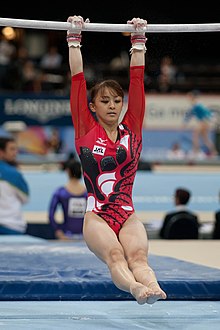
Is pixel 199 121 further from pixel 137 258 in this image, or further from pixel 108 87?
pixel 137 258

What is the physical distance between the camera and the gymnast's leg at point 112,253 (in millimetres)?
4473

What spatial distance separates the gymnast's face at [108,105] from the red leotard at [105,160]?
0.09 meters

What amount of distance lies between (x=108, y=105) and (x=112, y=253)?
1.02 metres

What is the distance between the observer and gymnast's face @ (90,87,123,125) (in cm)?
522

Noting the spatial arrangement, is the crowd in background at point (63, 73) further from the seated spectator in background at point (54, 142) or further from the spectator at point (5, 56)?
the seated spectator in background at point (54, 142)

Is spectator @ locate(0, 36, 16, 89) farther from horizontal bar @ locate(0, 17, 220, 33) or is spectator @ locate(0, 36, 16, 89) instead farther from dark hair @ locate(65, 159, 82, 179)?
horizontal bar @ locate(0, 17, 220, 33)

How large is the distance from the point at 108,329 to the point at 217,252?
9.05 feet

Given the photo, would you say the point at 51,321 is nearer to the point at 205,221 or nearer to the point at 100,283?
the point at 100,283

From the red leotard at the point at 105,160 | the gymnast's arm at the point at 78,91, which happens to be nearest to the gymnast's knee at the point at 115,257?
the red leotard at the point at 105,160

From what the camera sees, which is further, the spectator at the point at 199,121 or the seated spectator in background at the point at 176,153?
the seated spectator in background at the point at 176,153

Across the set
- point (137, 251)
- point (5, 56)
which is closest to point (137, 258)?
point (137, 251)

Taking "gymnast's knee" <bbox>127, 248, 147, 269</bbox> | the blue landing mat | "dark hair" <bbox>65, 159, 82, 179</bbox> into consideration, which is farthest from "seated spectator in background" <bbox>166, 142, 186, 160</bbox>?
"gymnast's knee" <bbox>127, 248, 147, 269</bbox>

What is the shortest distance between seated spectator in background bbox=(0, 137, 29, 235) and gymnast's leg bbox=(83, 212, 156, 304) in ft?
10.7

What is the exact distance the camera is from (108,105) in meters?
5.21
